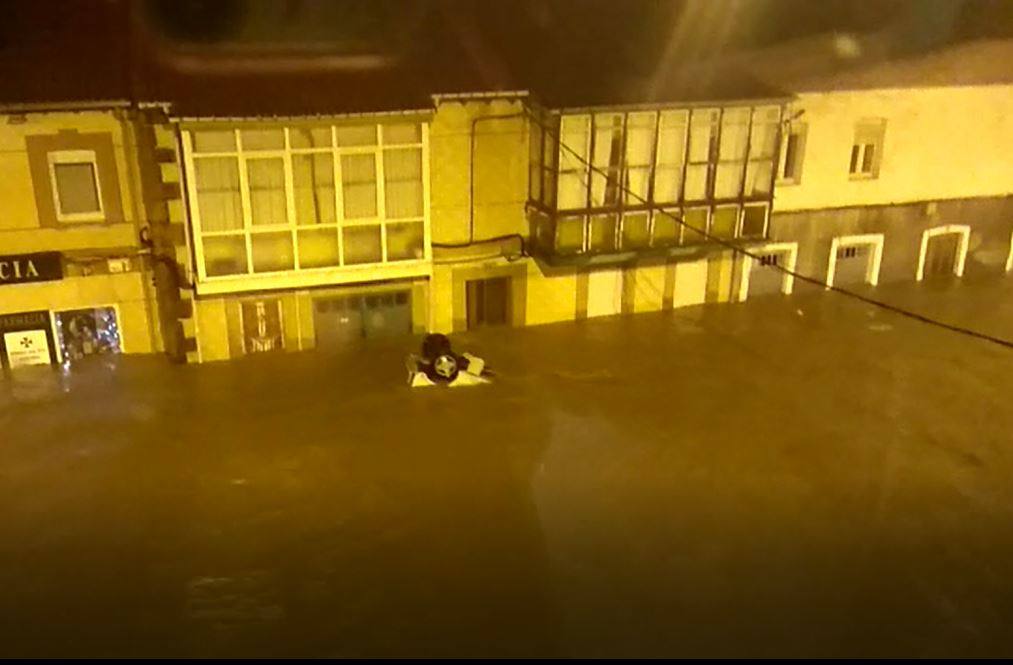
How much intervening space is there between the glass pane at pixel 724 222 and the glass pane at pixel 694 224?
0.20 meters

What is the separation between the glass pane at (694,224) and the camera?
15.7 m

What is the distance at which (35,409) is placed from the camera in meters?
13.3

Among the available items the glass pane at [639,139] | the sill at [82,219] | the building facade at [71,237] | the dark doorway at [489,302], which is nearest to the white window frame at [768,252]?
the glass pane at [639,139]

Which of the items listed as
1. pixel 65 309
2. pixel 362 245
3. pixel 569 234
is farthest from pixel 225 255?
pixel 569 234

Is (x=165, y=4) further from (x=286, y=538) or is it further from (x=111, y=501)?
(x=286, y=538)

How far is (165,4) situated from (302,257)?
4908 mm

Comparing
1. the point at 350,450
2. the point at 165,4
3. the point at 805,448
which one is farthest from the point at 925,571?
the point at 165,4

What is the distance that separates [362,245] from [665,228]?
5249 millimetres

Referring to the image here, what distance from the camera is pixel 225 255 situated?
14.0 meters

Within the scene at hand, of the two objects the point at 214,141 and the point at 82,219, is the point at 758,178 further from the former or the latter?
the point at 82,219

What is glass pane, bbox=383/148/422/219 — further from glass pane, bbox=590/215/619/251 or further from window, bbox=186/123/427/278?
glass pane, bbox=590/215/619/251

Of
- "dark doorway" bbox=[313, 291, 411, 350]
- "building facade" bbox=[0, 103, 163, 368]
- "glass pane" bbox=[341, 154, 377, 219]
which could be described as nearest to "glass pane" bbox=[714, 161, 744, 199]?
"dark doorway" bbox=[313, 291, 411, 350]

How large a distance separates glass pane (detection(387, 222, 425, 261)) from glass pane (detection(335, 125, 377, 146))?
1.43 meters

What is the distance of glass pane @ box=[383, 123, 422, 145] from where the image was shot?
14109 millimetres
